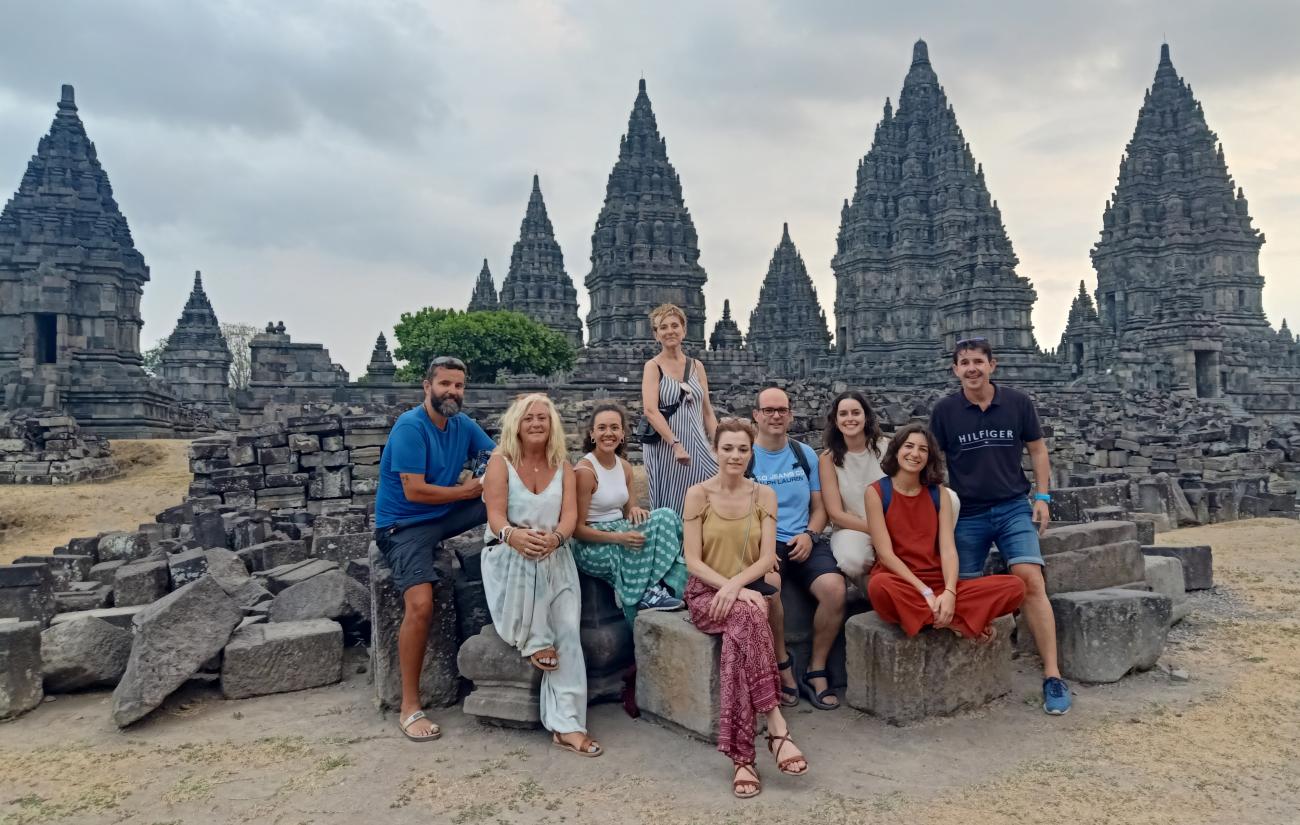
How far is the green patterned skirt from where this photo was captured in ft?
14.2

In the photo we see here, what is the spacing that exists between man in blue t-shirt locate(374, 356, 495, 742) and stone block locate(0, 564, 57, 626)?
3377mm

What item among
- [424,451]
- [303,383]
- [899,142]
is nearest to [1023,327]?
[899,142]

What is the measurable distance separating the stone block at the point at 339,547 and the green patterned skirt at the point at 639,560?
366 cm

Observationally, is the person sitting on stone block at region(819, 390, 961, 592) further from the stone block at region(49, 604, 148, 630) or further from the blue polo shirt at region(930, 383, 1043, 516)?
the stone block at region(49, 604, 148, 630)

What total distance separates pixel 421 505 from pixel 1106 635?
382 cm

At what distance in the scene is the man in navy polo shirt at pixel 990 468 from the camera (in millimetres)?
4441

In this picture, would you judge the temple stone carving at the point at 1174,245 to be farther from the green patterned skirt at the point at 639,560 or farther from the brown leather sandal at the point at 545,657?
the brown leather sandal at the point at 545,657

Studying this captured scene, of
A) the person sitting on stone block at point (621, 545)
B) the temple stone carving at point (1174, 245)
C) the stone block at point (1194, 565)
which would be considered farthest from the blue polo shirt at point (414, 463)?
the temple stone carving at point (1174, 245)

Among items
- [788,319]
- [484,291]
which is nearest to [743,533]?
[788,319]

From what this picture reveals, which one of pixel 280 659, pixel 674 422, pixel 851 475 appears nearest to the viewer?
pixel 851 475

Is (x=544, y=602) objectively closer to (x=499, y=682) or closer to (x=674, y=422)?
(x=499, y=682)

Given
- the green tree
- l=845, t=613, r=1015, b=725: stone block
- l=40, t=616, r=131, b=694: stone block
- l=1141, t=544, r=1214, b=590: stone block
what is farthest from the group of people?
the green tree

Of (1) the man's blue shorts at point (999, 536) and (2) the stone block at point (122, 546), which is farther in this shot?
(2) the stone block at point (122, 546)

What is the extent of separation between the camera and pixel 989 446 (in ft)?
14.9
